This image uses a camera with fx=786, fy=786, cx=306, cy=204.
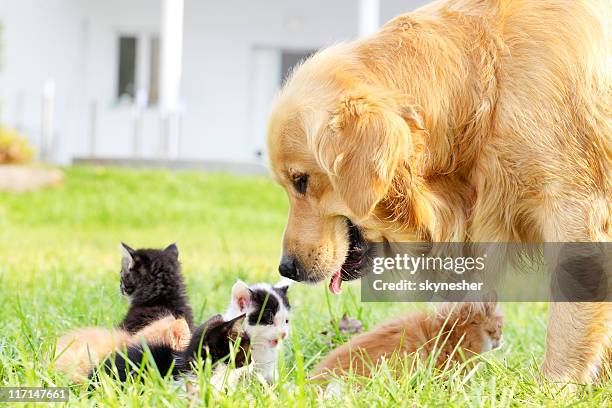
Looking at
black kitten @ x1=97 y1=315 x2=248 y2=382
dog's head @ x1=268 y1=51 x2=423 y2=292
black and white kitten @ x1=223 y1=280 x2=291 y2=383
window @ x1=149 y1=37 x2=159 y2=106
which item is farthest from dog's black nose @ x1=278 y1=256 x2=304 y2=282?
window @ x1=149 y1=37 x2=159 y2=106

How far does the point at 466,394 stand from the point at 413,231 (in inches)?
33.0

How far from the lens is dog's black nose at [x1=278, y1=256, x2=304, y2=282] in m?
2.97

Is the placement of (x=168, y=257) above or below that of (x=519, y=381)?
above

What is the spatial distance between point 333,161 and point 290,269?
0.50 metres

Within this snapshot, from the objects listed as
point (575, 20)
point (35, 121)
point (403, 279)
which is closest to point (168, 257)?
point (403, 279)

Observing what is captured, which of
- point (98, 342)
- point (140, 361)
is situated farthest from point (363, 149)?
point (98, 342)

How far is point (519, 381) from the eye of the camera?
2.46 meters

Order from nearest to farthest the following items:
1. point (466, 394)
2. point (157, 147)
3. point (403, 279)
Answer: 1. point (466, 394)
2. point (403, 279)
3. point (157, 147)

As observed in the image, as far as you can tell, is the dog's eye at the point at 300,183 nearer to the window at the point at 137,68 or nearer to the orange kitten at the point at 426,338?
the orange kitten at the point at 426,338

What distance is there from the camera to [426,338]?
2924 millimetres

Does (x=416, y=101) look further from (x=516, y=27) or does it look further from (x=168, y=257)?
(x=168, y=257)

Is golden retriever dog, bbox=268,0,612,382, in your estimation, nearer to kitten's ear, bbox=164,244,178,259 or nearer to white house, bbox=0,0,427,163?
kitten's ear, bbox=164,244,178,259

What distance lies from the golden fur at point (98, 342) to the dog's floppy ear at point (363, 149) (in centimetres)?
73

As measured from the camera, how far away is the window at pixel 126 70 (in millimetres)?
17781
